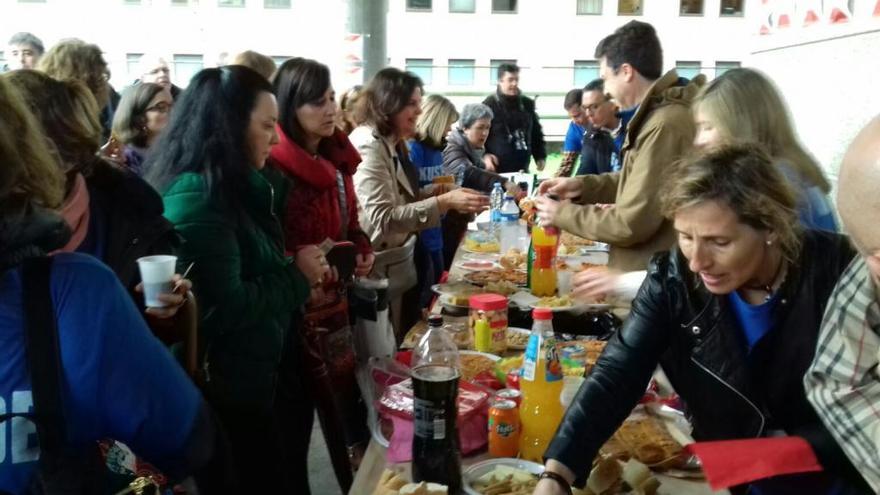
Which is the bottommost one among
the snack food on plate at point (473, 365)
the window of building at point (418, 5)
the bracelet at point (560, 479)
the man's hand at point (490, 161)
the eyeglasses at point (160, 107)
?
the snack food on plate at point (473, 365)

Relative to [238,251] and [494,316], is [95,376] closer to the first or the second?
[238,251]

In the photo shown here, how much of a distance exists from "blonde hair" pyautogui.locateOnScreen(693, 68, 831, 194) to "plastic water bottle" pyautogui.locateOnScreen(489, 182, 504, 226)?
2.59m

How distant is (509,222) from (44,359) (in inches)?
154

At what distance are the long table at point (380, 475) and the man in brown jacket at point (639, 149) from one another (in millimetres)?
1170

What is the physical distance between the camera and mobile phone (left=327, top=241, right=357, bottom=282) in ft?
8.63

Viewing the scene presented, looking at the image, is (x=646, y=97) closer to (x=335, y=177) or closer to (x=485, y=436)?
(x=335, y=177)

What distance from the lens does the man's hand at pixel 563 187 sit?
3309 millimetres

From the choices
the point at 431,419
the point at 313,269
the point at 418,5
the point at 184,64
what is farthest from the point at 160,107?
the point at 418,5

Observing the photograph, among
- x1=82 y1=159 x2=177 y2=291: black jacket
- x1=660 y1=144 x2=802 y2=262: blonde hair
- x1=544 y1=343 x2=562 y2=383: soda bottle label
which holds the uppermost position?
x1=660 y1=144 x2=802 y2=262: blonde hair

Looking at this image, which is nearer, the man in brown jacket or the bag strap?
the bag strap

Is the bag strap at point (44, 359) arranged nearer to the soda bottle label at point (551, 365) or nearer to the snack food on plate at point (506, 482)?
the snack food on plate at point (506, 482)

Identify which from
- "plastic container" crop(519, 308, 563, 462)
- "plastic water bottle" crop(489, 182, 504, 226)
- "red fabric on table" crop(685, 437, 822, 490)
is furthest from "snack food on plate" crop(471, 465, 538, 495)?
"plastic water bottle" crop(489, 182, 504, 226)

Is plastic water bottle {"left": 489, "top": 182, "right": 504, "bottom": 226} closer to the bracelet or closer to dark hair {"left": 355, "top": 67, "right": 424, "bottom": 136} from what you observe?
dark hair {"left": 355, "top": 67, "right": 424, "bottom": 136}

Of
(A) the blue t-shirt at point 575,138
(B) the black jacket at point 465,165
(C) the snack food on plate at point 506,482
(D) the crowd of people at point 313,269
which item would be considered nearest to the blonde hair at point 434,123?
(B) the black jacket at point 465,165
